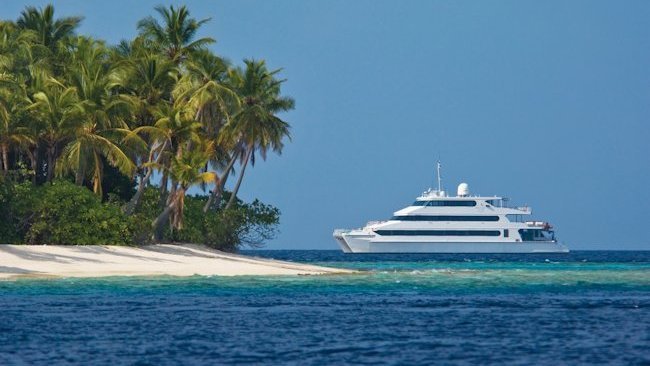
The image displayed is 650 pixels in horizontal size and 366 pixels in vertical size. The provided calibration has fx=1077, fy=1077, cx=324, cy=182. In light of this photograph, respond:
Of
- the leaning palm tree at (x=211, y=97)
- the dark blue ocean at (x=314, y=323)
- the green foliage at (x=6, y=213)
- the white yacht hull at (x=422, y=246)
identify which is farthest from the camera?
the white yacht hull at (x=422, y=246)

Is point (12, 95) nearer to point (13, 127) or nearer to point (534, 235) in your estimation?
point (13, 127)

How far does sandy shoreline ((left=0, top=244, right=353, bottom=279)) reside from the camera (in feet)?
136

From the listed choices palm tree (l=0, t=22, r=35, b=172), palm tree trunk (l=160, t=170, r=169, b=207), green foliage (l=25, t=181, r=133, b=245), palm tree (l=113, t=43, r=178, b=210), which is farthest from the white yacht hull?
green foliage (l=25, t=181, r=133, b=245)

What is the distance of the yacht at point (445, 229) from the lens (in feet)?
346

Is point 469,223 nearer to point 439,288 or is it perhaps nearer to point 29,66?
point 29,66

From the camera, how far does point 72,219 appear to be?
4900cm

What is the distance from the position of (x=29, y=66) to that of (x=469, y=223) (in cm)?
6058

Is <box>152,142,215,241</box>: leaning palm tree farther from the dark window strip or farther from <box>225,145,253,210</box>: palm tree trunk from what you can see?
the dark window strip

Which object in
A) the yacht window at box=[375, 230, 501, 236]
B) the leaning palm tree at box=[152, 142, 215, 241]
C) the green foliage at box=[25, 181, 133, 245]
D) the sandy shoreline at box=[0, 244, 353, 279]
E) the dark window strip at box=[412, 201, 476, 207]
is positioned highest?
the dark window strip at box=[412, 201, 476, 207]

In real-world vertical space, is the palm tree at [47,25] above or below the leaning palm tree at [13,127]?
above

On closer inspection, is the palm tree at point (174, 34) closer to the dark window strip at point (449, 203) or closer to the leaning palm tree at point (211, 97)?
the leaning palm tree at point (211, 97)

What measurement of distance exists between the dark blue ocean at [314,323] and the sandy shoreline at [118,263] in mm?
2878

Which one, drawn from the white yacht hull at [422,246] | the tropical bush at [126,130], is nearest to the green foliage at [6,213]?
the tropical bush at [126,130]

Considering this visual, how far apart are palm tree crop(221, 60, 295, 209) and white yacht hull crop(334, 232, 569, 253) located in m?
40.8
